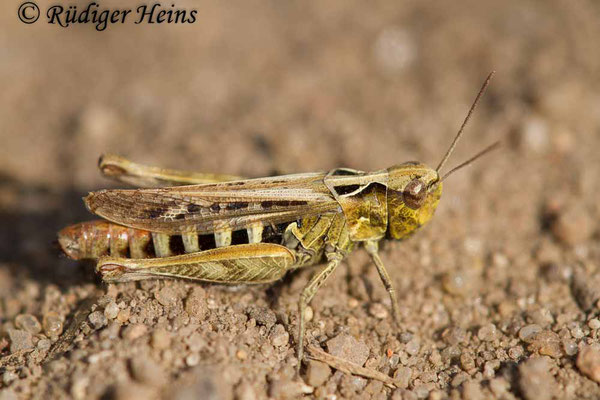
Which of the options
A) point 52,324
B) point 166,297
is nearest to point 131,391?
point 166,297

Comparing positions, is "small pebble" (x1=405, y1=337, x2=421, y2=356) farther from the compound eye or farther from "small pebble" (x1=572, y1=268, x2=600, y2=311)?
"small pebble" (x1=572, y1=268, x2=600, y2=311)

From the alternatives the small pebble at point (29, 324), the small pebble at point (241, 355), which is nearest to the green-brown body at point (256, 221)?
the small pebble at point (241, 355)

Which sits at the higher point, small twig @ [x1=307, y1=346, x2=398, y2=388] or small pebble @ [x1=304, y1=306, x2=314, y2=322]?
small pebble @ [x1=304, y1=306, x2=314, y2=322]

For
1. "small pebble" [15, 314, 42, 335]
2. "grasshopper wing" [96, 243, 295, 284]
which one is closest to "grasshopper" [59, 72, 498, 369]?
"grasshopper wing" [96, 243, 295, 284]

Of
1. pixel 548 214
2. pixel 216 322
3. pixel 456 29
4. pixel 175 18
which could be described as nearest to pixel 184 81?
pixel 175 18

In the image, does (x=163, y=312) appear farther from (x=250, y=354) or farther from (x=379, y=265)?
(x=379, y=265)

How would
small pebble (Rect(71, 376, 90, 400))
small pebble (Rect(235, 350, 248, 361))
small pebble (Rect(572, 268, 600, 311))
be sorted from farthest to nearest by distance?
small pebble (Rect(572, 268, 600, 311))
small pebble (Rect(235, 350, 248, 361))
small pebble (Rect(71, 376, 90, 400))
